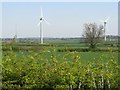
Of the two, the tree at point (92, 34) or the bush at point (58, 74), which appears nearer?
the bush at point (58, 74)

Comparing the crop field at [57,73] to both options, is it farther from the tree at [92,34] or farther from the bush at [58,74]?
the tree at [92,34]

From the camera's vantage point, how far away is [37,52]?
811 centimetres

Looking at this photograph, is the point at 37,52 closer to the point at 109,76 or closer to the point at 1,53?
the point at 1,53

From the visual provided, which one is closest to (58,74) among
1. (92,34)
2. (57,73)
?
(57,73)

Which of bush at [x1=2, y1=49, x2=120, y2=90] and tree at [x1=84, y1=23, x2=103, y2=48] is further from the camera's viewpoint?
tree at [x1=84, y1=23, x2=103, y2=48]

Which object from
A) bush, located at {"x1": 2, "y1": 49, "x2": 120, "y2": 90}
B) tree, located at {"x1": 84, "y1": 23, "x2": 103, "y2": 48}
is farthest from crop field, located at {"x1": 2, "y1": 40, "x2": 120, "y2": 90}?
tree, located at {"x1": 84, "y1": 23, "x2": 103, "y2": 48}

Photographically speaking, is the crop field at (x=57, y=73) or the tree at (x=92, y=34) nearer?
the crop field at (x=57, y=73)

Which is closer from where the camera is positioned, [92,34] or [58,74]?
[58,74]

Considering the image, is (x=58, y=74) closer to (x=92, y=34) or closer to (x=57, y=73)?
(x=57, y=73)

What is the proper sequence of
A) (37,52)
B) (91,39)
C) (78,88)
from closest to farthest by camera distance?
(78,88), (37,52), (91,39)

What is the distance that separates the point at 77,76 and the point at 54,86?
22.0 inches

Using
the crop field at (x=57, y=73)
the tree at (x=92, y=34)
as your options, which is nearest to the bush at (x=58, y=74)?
the crop field at (x=57, y=73)

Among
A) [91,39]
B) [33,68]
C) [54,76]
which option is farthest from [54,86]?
[91,39]

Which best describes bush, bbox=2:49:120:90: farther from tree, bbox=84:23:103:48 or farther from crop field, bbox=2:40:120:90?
tree, bbox=84:23:103:48
